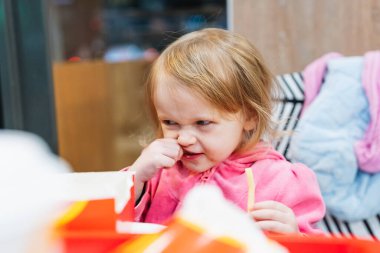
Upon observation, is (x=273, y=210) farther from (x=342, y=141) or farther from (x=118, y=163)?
(x=118, y=163)

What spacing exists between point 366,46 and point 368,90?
27 centimetres

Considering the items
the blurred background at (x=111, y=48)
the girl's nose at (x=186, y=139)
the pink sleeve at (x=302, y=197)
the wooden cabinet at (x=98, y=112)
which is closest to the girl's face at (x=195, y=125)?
the girl's nose at (x=186, y=139)

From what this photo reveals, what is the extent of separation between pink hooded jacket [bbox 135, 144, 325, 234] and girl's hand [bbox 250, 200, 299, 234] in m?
0.08

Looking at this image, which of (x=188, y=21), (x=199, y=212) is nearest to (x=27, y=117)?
(x=199, y=212)

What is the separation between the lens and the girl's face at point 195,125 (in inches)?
31.7

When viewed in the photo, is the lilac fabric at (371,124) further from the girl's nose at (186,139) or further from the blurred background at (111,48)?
the girl's nose at (186,139)

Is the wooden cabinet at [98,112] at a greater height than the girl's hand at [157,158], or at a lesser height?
lesser

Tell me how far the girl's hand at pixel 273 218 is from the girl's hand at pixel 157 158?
0.16 m

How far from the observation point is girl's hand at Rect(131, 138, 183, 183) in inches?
31.9

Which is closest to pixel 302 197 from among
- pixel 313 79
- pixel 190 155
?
pixel 190 155

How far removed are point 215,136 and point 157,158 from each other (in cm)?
10

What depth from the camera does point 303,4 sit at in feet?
4.29

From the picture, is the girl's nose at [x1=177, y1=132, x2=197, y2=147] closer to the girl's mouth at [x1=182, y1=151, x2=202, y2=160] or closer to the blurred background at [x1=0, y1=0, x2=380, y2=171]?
the girl's mouth at [x1=182, y1=151, x2=202, y2=160]

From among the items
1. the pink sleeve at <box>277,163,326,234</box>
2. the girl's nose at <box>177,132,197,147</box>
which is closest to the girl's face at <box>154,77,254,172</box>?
the girl's nose at <box>177,132,197,147</box>
